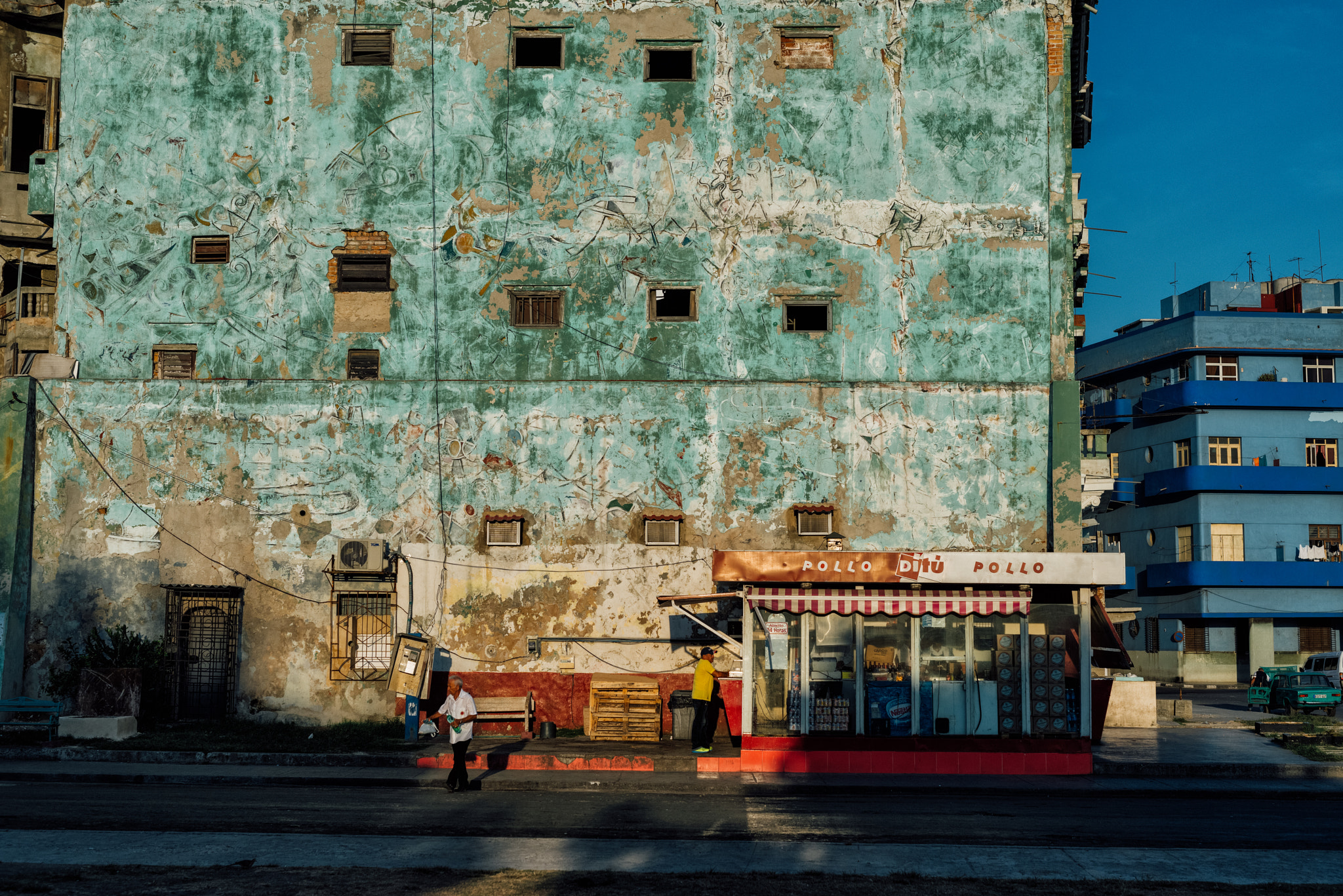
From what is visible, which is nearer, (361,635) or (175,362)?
(361,635)

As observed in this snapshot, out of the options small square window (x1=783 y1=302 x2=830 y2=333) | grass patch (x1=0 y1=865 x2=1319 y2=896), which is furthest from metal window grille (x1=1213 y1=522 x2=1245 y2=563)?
grass patch (x1=0 y1=865 x2=1319 y2=896)

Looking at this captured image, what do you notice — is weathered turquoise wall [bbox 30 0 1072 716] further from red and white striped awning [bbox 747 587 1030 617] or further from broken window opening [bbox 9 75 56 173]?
red and white striped awning [bbox 747 587 1030 617]

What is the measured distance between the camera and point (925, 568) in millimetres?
20828

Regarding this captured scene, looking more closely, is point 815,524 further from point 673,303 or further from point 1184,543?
point 1184,543

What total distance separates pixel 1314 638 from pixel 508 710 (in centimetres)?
5197

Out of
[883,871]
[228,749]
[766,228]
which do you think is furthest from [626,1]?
[883,871]

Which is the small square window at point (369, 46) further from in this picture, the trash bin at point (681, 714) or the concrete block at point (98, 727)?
the trash bin at point (681, 714)

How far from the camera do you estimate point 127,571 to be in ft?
84.2

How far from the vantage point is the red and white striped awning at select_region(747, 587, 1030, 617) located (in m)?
21.2

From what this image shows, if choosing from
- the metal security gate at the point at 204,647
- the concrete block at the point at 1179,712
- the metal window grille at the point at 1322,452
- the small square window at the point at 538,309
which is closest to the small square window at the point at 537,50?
the small square window at the point at 538,309

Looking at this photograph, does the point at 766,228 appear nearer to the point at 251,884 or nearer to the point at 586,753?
the point at 586,753

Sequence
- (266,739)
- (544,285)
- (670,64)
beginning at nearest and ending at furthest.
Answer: (266,739), (544,285), (670,64)

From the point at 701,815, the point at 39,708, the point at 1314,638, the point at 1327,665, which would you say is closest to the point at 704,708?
the point at 701,815

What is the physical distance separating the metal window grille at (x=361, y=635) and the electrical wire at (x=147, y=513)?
1.66 ft
